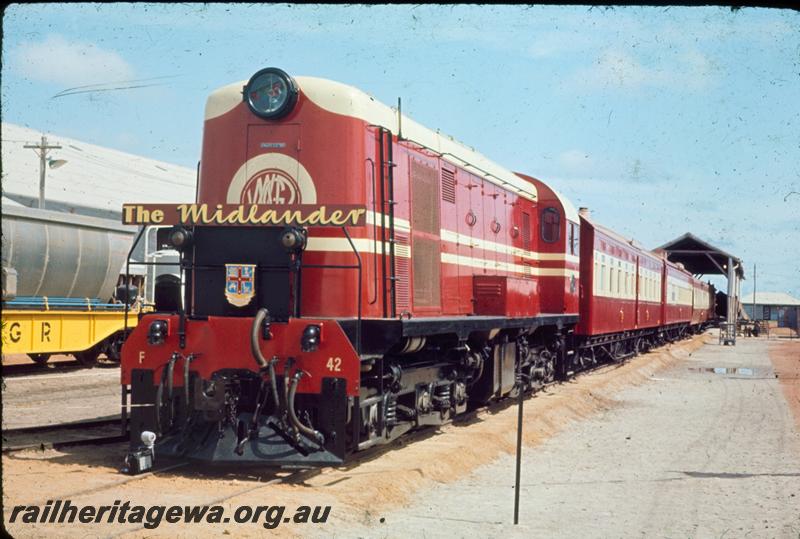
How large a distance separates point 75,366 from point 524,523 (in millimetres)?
17890

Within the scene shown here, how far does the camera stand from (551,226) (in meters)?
17.2

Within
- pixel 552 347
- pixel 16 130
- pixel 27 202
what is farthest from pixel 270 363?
pixel 16 130

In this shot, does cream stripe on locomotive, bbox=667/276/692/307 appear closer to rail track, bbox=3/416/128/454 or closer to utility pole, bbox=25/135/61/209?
utility pole, bbox=25/135/61/209

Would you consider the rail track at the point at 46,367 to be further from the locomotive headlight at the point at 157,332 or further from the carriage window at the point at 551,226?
the locomotive headlight at the point at 157,332

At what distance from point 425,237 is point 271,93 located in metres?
2.86

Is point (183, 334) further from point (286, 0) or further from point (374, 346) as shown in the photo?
point (286, 0)

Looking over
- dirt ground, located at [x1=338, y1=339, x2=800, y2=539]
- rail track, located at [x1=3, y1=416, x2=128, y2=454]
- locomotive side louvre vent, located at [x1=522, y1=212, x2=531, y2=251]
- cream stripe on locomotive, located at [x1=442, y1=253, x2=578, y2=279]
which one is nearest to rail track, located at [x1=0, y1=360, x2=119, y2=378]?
rail track, located at [x1=3, y1=416, x2=128, y2=454]

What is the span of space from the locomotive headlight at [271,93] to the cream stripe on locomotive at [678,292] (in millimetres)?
29935

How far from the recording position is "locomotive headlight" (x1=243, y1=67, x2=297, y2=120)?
9.38m

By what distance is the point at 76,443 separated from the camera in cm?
1016

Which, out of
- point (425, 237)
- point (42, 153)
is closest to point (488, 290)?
point (425, 237)

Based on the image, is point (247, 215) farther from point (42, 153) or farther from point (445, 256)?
point (42, 153)

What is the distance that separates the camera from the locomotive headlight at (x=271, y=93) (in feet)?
30.8

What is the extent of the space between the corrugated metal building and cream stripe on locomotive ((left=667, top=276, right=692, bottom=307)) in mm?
44193
